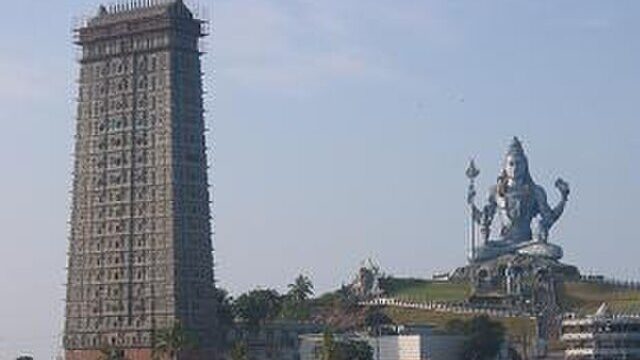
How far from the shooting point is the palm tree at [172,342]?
18550cm

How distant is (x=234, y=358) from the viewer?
189 m

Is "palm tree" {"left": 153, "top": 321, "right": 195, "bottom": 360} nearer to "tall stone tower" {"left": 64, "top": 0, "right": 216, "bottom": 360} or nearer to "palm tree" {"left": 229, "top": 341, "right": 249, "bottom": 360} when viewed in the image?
"tall stone tower" {"left": 64, "top": 0, "right": 216, "bottom": 360}

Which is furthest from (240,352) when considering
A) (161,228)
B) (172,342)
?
(161,228)

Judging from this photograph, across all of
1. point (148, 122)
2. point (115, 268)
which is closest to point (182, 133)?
point (148, 122)

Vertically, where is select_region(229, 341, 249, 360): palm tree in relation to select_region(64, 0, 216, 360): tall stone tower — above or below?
below

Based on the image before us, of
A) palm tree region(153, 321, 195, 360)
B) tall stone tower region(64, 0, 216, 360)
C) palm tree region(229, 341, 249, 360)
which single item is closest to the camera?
palm tree region(153, 321, 195, 360)

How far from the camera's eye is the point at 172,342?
185625mm

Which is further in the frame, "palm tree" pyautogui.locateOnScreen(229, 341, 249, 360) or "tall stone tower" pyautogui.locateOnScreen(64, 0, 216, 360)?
"tall stone tower" pyautogui.locateOnScreen(64, 0, 216, 360)

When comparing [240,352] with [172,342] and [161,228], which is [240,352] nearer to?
[172,342]

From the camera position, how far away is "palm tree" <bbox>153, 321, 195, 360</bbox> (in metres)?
186

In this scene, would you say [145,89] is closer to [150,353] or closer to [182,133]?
[182,133]

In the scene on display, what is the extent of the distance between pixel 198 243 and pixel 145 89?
2004 cm

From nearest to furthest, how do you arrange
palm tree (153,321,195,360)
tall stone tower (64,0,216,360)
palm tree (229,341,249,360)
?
palm tree (153,321,195,360) < palm tree (229,341,249,360) < tall stone tower (64,0,216,360)

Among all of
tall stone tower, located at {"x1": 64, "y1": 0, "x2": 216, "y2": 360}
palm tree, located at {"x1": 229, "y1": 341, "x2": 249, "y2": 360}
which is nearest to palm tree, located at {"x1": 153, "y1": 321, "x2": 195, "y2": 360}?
tall stone tower, located at {"x1": 64, "y1": 0, "x2": 216, "y2": 360}
